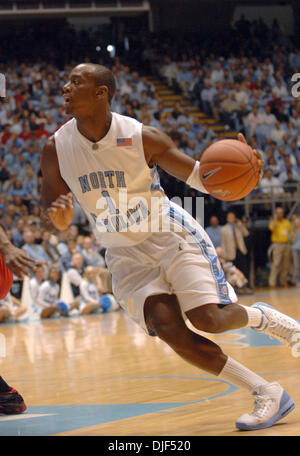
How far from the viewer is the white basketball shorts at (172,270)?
4.00 meters

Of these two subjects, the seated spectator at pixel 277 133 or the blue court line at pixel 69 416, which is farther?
the seated spectator at pixel 277 133

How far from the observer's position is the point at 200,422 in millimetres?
4031

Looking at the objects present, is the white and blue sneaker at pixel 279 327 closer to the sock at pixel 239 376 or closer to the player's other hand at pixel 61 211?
the sock at pixel 239 376

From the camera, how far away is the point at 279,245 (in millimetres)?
16297

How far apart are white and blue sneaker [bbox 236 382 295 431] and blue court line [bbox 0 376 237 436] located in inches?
25.9

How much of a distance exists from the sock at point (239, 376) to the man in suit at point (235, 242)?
11.0 metres

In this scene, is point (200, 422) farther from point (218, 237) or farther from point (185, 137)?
point (185, 137)

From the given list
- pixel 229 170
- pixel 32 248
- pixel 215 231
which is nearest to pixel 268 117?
pixel 215 231

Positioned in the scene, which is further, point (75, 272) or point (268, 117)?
point (268, 117)

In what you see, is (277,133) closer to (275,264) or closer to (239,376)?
(275,264)

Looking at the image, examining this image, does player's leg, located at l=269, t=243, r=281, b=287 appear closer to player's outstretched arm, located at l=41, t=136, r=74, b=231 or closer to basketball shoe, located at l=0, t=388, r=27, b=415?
basketball shoe, located at l=0, t=388, r=27, b=415

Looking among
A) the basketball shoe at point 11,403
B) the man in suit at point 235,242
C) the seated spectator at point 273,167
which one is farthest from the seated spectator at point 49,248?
the basketball shoe at point 11,403

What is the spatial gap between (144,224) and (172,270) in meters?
0.34

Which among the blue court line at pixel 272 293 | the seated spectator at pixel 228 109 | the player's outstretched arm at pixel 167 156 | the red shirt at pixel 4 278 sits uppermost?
the seated spectator at pixel 228 109
